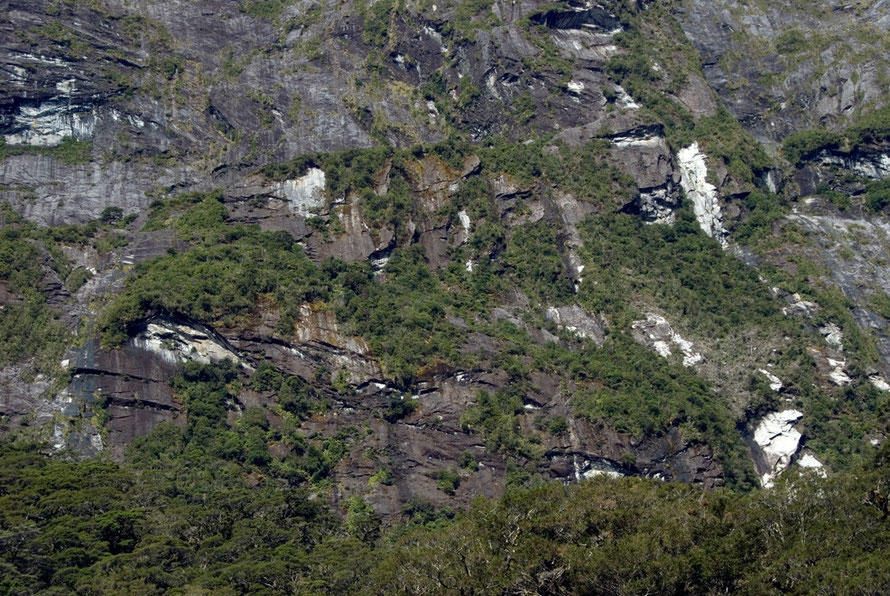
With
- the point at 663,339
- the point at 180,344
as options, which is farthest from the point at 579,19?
the point at 180,344

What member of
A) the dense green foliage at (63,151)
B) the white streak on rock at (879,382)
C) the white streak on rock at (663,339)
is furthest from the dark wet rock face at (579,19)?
the white streak on rock at (879,382)

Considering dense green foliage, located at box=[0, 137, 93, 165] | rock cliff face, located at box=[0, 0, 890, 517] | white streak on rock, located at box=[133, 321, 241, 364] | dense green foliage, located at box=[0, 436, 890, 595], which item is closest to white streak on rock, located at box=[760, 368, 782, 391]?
rock cliff face, located at box=[0, 0, 890, 517]

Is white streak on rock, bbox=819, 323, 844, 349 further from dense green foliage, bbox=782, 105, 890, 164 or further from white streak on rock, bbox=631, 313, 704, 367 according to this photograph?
dense green foliage, bbox=782, 105, 890, 164

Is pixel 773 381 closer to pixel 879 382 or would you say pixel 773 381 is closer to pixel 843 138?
pixel 879 382

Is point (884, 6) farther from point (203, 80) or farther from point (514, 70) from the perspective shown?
point (203, 80)

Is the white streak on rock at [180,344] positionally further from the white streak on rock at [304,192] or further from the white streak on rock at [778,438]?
the white streak on rock at [778,438]

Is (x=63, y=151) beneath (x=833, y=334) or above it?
above

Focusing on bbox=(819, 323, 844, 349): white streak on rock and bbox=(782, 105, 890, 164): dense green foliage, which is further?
bbox=(782, 105, 890, 164): dense green foliage
